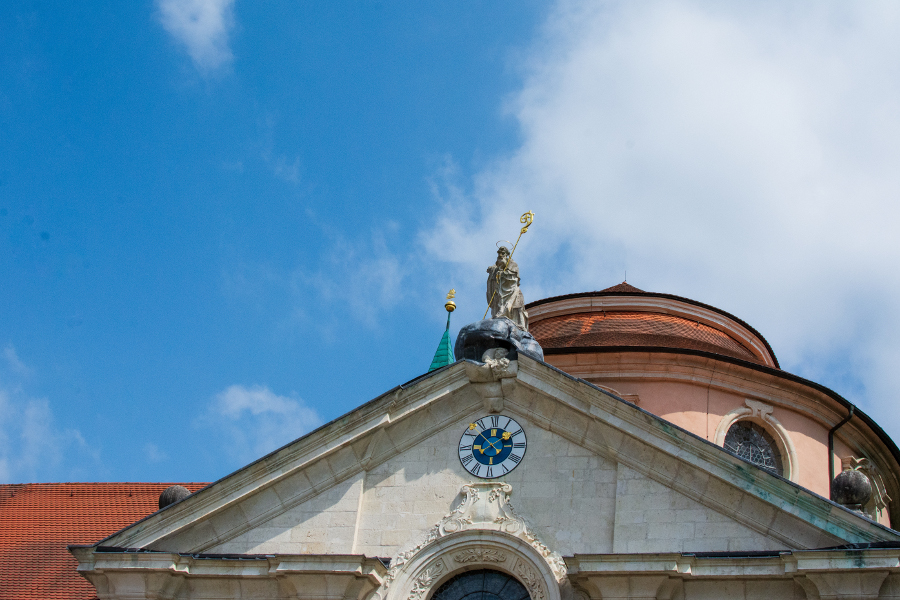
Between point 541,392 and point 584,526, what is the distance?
80.5 inches

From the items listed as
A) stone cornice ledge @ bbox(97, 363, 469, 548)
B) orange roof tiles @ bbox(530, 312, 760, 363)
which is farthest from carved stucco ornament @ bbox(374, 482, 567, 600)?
orange roof tiles @ bbox(530, 312, 760, 363)

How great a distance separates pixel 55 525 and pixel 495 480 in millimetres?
10404

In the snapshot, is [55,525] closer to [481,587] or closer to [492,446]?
[492,446]

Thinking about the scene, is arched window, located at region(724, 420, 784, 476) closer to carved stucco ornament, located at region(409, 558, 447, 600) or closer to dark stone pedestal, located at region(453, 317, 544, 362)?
dark stone pedestal, located at region(453, 317, 544, 362)

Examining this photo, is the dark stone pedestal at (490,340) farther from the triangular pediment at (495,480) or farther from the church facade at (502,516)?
the triangular pediment at (495,480)

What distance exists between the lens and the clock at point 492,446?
1805 cm

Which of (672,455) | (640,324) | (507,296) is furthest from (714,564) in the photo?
(640,324)

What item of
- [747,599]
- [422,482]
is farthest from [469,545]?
[747,599]

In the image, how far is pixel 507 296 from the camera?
1981cm

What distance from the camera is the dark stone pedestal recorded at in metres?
18.8

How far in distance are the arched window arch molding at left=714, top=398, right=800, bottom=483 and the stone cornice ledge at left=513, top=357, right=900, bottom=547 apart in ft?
22.2

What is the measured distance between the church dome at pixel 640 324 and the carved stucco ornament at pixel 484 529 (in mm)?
7951

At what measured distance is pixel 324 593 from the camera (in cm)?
1733

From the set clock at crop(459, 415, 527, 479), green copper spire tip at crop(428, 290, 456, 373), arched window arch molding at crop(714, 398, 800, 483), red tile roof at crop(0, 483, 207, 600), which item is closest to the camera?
clock at crop(459, 415, 527, 479)
